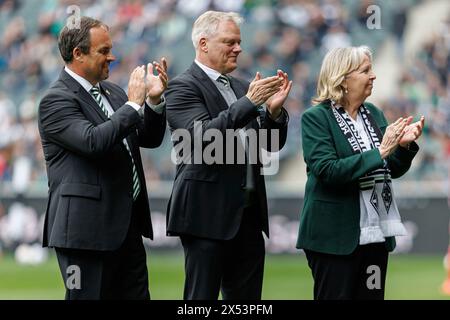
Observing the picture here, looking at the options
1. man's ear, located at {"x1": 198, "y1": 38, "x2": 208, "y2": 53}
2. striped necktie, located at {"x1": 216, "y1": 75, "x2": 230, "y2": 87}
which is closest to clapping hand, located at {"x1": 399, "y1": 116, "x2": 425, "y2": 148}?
striped necktie, located at {"x1": 216, "y1": 75, "x2": 230, "y2": 87}

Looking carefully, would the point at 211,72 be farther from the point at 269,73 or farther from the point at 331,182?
the point at 269,73

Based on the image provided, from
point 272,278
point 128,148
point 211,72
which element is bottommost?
point 272,278

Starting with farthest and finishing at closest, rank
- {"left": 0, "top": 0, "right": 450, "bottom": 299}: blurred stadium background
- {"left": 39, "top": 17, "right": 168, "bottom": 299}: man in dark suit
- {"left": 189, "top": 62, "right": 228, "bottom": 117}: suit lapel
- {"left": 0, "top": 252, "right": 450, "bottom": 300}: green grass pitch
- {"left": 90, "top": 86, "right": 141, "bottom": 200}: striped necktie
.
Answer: {"left": 0, "top": 0, "right": 450, "bottom": 299}: blurred stadium background → {"left": 0, "top": 252, "right": 450, "bottom": 300}: green grass pitch → {"left": 189, "top": 62, "right": 228, "bottom": 117}: suit lapel → {"left": 90, "top": 86, "right": 141, "bottom": 200}: striped necktie → {"left": 39, "top": 17, "right": 168, "bottom": 299}: man in dark suit

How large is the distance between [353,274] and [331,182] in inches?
21.5

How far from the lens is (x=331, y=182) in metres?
6.23

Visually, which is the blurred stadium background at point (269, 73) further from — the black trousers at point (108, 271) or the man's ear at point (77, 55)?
the man's ear at point (77, 55)

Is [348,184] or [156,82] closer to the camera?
[156,82]

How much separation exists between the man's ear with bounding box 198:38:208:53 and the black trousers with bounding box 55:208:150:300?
3.84ft

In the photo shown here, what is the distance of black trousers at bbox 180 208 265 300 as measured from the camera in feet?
21.1

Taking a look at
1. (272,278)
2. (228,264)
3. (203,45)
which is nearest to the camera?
(228,264)

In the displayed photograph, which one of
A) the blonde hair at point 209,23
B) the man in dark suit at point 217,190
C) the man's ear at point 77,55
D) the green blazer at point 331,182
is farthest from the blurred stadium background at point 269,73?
the man's ear at point 77,55

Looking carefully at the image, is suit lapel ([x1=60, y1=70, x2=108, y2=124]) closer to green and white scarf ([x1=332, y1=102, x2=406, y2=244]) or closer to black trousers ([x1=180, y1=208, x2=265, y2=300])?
black trousers ([x1=180, y1=208, x2=265, y2=300])

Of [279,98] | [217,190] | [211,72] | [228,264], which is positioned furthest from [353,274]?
[211,72]

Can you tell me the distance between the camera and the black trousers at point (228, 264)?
21.1 feet
